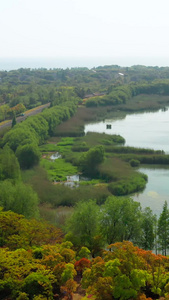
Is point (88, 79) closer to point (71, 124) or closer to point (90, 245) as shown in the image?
point (71, 124)

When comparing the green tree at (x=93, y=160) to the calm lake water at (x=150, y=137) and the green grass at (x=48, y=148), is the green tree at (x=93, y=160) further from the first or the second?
the green grass at (x=48, y=148)

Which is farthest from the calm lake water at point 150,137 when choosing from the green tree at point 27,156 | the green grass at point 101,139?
the green tree at point 27,156

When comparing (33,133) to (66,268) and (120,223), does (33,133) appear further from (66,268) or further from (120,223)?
(66,268)

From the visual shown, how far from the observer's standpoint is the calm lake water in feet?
124

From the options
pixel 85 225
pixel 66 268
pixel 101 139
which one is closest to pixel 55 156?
pixel 101 139

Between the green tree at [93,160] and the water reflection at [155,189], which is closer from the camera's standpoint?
the water reflection at [155,189]

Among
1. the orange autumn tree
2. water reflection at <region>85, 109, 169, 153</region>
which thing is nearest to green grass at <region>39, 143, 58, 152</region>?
water reflection at <region>85, 109, 169, 153</region>

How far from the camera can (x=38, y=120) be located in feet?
200

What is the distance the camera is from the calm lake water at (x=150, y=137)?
37875 mm

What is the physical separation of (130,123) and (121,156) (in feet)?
97.6

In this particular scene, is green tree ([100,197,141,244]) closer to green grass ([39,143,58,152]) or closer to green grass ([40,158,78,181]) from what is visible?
green grass ([40,158,78,181])

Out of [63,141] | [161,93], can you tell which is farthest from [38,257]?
[161,93]

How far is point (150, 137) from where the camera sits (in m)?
63.6

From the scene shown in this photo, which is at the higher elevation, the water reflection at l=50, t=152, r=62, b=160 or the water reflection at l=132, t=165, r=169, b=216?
the water reflection at l=50, t=152, r=62, b=160
